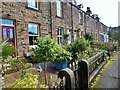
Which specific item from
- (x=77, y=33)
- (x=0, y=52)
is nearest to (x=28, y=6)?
(x=0, y=52)

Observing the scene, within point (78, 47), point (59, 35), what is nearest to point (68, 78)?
point (78, 47)

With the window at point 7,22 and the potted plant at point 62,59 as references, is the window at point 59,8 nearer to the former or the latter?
the window at point 7,22

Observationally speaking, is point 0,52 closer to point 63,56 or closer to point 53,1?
point 63,56

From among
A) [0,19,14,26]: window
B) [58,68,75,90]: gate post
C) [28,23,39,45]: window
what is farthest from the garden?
[0,19,14,26]: window

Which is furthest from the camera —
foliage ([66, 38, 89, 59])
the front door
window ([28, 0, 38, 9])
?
window ([28, 0, 38, 9])

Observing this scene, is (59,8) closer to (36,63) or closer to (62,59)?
(36,63)

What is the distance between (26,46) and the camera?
429 inches

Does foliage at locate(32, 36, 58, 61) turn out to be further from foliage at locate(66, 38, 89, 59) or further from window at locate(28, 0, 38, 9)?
window at locate(28, 0, 38, 9)

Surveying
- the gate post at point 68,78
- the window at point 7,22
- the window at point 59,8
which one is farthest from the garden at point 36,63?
the window at point 59,8

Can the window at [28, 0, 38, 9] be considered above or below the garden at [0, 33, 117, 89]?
above

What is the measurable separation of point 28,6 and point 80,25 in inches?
514

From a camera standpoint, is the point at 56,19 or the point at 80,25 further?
the point at 80,25

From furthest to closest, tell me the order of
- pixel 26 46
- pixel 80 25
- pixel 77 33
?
pixel 80 25 → pixel 77 33 → pixel 26 46

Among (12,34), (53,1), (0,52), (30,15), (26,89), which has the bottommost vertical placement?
(26,89)
